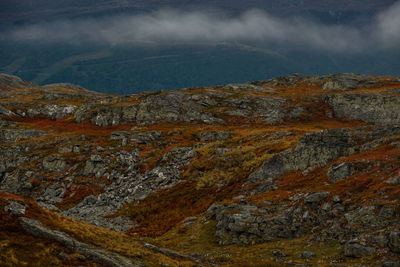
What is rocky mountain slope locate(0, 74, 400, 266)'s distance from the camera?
22266 millimetres

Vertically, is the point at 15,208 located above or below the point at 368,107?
below

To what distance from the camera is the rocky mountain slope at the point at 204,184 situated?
22266 mm

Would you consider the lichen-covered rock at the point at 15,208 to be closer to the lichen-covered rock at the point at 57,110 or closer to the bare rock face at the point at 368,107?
the bare rock face at the point at 368,107

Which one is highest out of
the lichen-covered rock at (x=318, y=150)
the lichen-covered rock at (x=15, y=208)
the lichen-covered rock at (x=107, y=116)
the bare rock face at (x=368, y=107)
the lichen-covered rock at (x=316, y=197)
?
the bare rock face at (x=368, y=107)

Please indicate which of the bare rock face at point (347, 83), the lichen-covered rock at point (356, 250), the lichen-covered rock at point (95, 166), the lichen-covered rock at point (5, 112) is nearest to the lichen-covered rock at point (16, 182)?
the lichen-covered rock at point (95, 166)

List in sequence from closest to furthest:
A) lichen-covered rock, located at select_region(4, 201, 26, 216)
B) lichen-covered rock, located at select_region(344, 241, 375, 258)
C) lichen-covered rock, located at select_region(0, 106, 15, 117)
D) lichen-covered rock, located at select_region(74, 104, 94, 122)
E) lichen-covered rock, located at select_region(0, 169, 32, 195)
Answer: lichen-covered rock, located at select_region(344, 241, 375, 258), lichen-covered rock, located at select_region(4, 201, 26, 216), lichen-covered rock, located at select_region(0, 169, 32, 195), lichen-covered rock, located at select_region(74, 104, 94, 122), lichen-covered rock, located at select_region(0, 106, 15, 117)

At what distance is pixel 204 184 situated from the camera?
4706 centimetres

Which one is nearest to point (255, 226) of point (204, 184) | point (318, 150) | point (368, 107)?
point (204, 184)

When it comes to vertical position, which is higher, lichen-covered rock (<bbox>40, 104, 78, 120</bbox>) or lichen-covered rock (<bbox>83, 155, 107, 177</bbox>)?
lichen-covered rock (<bbox>40, 104, 78, 120</bbox>)

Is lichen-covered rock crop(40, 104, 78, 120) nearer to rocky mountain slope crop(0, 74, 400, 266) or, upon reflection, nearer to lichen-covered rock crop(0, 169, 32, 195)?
rocky mountain slope crop(0, 74, 400, 266)

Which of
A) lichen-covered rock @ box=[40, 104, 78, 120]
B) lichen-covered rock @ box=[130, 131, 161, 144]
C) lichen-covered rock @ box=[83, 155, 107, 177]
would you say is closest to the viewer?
lichen-covered rock @ box=[83, 155, 107, 177]

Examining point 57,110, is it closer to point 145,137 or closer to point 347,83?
point 145,137

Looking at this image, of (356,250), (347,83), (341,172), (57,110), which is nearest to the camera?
(356,250)

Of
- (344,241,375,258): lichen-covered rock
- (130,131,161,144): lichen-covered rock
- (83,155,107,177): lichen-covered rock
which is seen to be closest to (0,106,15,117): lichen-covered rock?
(130,131,161,144): lichen-covered rock
